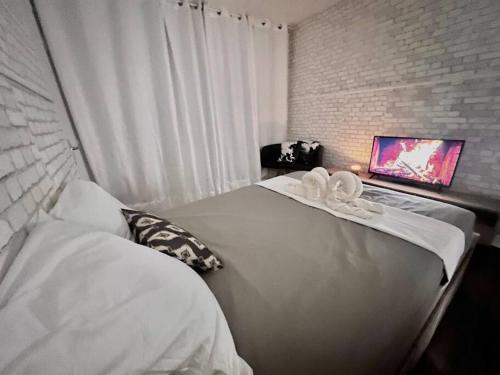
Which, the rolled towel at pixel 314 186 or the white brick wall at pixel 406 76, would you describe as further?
the white brick wall at pixel 406 76

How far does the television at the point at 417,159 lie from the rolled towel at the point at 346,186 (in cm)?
139

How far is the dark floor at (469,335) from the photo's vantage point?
0.99m

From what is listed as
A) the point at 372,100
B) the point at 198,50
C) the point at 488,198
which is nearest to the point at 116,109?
the point at 198,50

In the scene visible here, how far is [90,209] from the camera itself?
0.89 meters

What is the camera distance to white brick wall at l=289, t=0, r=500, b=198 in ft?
6.07

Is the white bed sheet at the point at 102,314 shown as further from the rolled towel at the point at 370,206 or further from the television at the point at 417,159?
the television at the point at 417,159

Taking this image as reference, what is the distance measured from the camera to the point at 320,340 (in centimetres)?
63

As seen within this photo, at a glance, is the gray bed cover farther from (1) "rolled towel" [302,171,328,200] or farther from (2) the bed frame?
Answer: (1) "rolled towel" [302,171,328,200]

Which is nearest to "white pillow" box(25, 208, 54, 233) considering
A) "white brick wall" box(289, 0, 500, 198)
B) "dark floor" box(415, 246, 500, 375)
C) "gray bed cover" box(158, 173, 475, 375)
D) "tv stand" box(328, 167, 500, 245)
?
"gray bed cover" box(158, 173, 475, 375)

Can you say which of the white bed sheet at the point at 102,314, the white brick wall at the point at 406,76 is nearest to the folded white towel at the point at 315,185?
the white bed sheet at the point at 102,314

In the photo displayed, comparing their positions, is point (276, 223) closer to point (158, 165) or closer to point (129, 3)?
point (158, 165)

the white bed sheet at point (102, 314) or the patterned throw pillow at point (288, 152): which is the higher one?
the white bed sheet at point (102, 314)

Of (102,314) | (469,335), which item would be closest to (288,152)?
(469,335)

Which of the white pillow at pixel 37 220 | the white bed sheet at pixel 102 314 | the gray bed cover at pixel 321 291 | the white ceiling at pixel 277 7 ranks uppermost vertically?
the white ceiling at pixel 277 7
